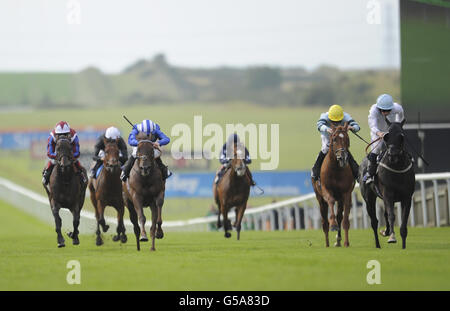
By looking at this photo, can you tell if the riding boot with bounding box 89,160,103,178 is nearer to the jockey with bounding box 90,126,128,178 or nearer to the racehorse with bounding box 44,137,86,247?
the jockey with bounding box 90,126,128,178

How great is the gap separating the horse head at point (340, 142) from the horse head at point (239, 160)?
5.10 metres

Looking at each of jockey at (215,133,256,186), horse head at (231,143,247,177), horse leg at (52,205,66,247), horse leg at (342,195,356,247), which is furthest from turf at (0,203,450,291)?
jockey at (215,133,256,186)

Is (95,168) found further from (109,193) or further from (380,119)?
(380,119)

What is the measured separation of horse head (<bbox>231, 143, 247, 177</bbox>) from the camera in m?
19.6

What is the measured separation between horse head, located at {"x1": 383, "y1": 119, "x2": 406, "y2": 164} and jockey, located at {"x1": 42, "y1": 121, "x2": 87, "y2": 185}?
4807 mm

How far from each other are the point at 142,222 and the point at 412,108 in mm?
9491

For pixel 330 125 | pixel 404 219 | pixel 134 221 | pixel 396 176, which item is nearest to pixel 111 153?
pixel 134 221

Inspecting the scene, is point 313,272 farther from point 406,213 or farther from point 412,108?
point 412,108

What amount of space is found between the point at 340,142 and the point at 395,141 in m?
1.01

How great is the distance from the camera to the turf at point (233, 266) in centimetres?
1030

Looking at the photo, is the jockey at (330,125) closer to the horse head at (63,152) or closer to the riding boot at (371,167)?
the riding boot at (371,167)

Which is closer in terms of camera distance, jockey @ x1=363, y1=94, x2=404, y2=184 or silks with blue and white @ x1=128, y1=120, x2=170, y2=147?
jockey @ x1=363, y1=94, x2=404, y2=184

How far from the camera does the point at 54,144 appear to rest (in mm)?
16109
